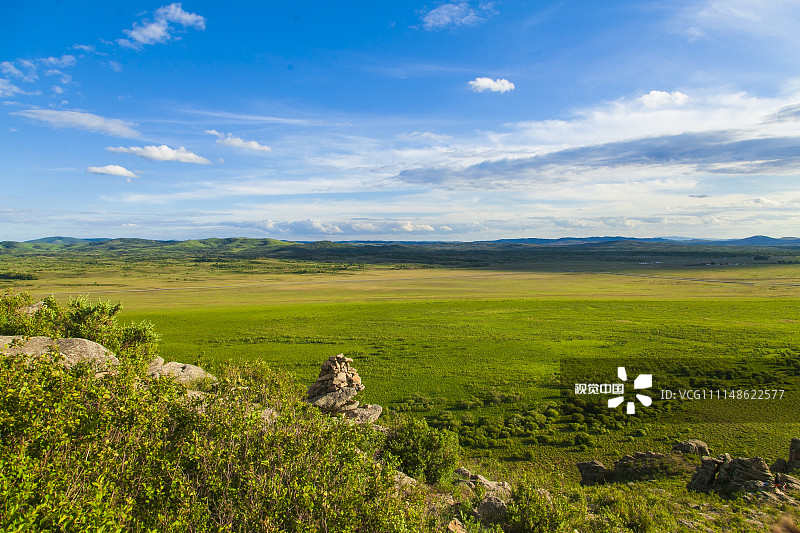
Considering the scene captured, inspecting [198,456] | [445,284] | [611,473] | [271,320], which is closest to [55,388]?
[198,456]

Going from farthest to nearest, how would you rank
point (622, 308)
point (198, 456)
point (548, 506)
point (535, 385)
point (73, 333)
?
point (622, 308) < point (535, 385) < point (73, 333) < point (548, 506) < point (198, 456)

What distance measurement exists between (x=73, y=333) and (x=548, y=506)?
38471 millimetres

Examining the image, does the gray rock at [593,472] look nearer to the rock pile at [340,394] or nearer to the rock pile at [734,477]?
the rock pile at [734,477]

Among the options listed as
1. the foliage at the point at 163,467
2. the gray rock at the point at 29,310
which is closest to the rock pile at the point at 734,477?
the foliage at the point at 163,467

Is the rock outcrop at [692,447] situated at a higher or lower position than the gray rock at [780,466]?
lower

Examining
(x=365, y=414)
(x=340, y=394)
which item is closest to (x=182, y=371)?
(x=340, y=394)

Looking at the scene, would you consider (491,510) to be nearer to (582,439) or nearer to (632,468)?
(632,468)

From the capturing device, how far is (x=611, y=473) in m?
27.5

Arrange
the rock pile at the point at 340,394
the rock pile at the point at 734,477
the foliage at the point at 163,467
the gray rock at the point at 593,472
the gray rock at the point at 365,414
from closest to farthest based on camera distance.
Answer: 1. the foliage at the point at 163,467
2. the rock pile at the point at 734,477
3. the gray rock at the point at 593,472
4. the gray rock at the point at 365,414
5. the rock pile at the point at 340,394

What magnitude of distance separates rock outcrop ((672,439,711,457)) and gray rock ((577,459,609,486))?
626 cm

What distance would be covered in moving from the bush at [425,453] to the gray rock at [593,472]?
9063 mm

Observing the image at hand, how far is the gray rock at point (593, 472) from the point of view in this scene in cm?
A: 2707

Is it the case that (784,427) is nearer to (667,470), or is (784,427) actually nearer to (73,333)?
(667,470)

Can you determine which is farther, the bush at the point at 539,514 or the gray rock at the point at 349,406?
the gray rock at the point at 349,406
